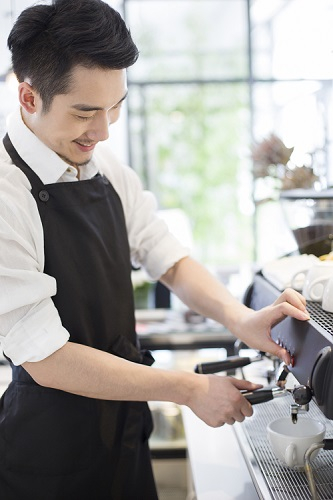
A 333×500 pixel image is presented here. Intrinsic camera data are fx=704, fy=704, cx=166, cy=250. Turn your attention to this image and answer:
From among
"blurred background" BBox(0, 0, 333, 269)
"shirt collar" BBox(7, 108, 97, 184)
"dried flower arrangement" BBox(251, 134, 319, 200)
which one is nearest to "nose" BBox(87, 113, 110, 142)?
"shirt collar" BBox(7, 108, 97, 184)

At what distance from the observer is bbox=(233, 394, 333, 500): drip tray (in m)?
1.21

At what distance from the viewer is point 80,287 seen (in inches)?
59.6

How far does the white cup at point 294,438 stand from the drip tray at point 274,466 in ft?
0.09

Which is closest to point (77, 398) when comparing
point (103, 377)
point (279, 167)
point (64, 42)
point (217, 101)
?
point (103, 377)

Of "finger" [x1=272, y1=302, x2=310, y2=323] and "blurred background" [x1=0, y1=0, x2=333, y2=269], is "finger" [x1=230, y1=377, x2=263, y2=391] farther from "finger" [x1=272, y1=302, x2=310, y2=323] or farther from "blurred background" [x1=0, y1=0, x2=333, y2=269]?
"blurred background" [x1=0, y1=0, x2=333, y2=269]

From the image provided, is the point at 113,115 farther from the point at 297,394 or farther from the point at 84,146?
the point at 297,394

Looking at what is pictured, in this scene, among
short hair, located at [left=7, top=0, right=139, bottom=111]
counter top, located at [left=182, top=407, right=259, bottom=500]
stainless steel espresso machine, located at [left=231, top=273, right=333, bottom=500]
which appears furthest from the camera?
counter top, located at [left=182, top=407, right=259, bottom=500]

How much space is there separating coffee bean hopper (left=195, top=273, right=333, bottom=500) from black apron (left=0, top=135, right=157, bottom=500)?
0.24m

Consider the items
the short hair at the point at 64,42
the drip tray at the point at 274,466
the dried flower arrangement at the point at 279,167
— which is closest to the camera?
the drip tray at the point at 274,466

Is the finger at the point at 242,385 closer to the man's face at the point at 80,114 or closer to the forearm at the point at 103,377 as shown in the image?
the forearm at the point at 103,377

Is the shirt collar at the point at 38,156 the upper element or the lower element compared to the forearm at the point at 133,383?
upper

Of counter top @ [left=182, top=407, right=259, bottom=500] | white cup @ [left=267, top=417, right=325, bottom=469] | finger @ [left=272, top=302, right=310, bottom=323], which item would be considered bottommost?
counter top @ [left=182, top=407, right=259, bottom=500]

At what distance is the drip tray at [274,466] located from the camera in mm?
1212

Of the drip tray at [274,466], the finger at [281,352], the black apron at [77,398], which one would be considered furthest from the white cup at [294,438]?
the black apron at [77,398]
